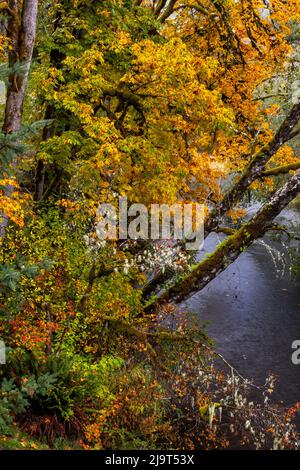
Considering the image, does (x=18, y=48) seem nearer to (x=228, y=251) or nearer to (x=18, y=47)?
(x=18, y=47)

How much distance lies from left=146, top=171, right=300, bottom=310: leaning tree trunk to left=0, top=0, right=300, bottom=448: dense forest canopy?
0.03 m

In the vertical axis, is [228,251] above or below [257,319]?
above

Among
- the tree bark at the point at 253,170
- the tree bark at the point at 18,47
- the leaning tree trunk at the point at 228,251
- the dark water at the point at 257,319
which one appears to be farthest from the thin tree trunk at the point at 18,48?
the dark water at the point at 257,319

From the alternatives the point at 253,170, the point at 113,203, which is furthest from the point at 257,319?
the point at 113,203

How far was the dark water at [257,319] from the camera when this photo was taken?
16.4 m

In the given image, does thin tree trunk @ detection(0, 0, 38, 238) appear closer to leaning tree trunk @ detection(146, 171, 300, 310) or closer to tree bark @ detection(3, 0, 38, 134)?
tree bark @ detection(3, 0, 38, 134)

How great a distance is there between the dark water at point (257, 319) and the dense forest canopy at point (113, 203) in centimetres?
283

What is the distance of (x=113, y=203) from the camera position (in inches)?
498

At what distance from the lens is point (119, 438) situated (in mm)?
9328

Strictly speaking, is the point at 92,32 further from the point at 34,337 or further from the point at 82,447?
the point at 82,447

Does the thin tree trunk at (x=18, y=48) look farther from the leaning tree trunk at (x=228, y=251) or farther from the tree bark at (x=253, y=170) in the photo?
the tree bark at (x=253, y=170)

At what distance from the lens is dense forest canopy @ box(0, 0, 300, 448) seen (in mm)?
9500

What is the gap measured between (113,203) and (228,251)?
331 centimetres

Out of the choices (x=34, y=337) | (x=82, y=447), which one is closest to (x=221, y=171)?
(x=34, y=337)
